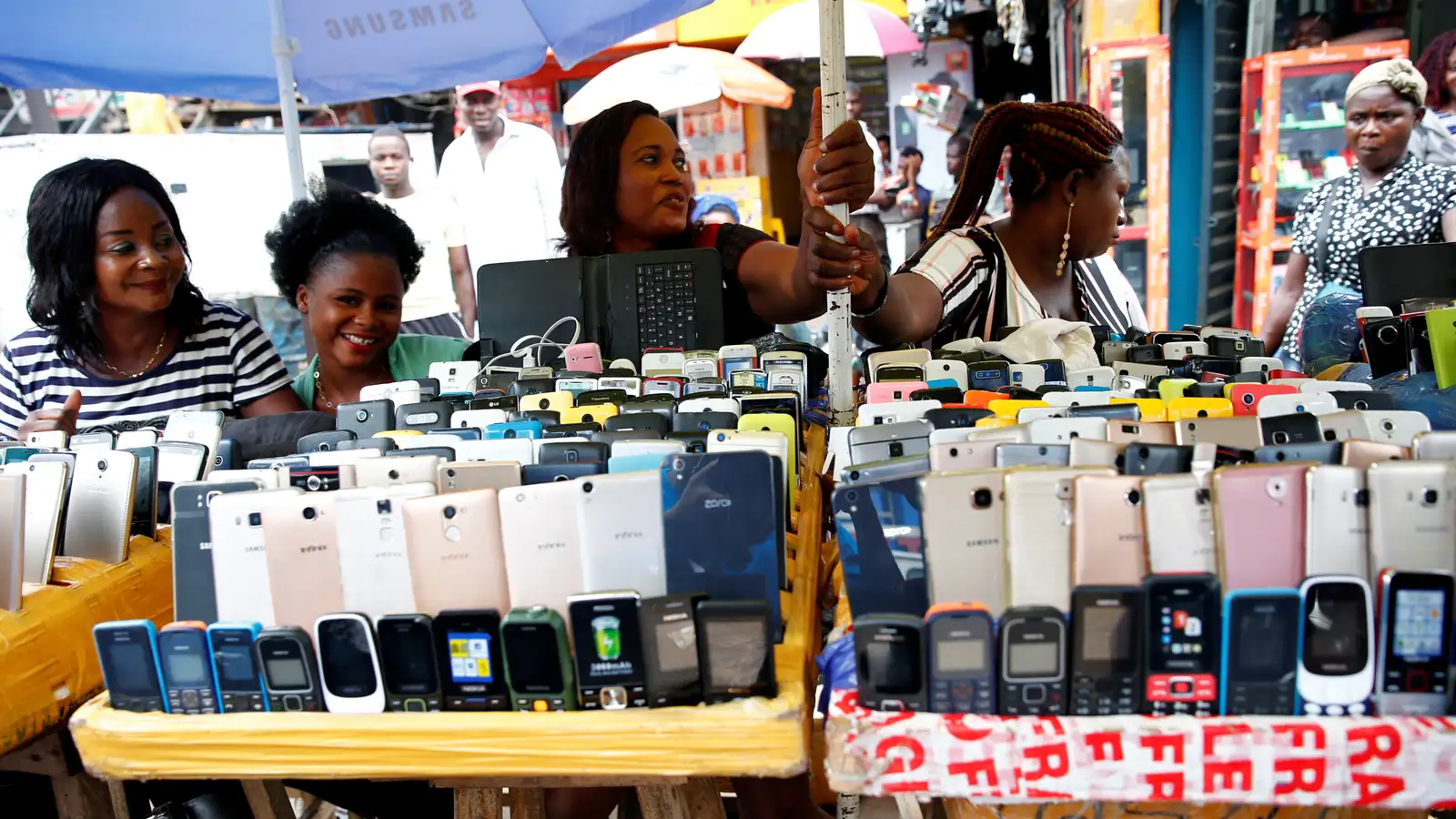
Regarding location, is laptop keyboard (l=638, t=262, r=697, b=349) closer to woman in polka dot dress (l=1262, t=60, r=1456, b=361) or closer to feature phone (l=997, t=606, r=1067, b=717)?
feature phone (l=997, t=606, r=1067, b=717)

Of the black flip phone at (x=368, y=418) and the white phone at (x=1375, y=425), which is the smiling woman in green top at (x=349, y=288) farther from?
the white phone at (x=1375, y=425)

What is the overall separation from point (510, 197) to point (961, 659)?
17.2 feet

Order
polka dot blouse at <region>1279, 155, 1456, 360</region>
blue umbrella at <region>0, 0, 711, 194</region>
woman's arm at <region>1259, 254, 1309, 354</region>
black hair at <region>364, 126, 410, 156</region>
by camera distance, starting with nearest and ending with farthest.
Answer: polka dot blouse at <region>1279, 155, 1456, 360</region>, blue umbrella at <region>0, 0, 711, 194</region>, woman's arm at <region>1259, 254, 1309, 354</region>, black hair at <region>364, 126, 410, 156</region>

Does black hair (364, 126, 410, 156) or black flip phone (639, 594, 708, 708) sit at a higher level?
black hair (364, 126, 410, 156)

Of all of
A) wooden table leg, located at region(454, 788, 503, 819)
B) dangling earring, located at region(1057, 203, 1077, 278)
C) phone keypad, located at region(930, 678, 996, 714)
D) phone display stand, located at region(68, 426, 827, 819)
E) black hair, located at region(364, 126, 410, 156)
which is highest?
black hair, located at region(364, 126, 410, 156)

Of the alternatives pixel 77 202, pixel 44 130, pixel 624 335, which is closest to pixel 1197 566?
pixel 624 335

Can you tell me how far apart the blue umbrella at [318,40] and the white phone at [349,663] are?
2.78 metres

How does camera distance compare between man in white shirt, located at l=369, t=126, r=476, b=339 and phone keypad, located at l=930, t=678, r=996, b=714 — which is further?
man in white shirt, located at l=369, t=126, r=476, b=339

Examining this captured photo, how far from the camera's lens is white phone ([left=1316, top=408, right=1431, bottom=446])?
1.33m

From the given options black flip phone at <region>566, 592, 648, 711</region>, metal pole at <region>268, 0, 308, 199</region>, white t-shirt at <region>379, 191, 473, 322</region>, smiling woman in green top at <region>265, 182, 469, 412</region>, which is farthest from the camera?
white t-shirt at <region>379, 191, 473, 322</region>

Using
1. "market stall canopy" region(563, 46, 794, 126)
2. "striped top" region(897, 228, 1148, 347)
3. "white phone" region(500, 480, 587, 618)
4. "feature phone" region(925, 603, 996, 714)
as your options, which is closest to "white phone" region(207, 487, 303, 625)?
"white phone" region(500, 480, 587, 618)

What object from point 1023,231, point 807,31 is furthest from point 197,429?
point 807,31

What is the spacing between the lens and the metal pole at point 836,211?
1.87 m

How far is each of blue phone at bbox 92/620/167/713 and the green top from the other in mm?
1679
